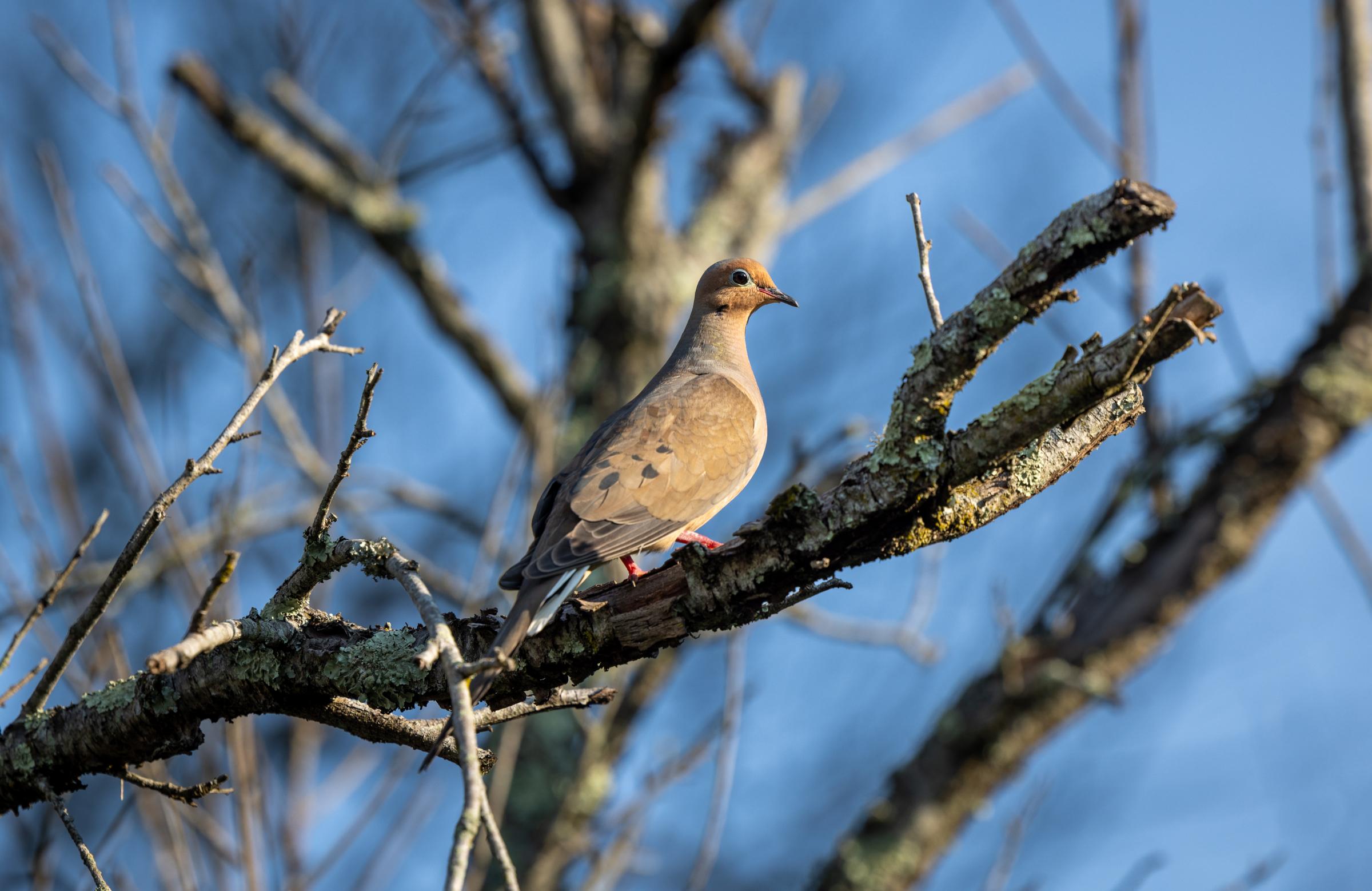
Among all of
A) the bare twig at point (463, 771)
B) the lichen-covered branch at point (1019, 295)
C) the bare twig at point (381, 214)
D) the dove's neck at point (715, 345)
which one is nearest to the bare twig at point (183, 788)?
the bare twig at point (463, 771)

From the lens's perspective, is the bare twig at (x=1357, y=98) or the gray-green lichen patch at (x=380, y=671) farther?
the bare twig at (x=1357, y=98)

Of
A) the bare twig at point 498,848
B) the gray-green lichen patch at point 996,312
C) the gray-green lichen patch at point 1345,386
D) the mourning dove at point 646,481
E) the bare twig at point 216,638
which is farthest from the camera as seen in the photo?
the gray-green lichen patch at point 1345,386

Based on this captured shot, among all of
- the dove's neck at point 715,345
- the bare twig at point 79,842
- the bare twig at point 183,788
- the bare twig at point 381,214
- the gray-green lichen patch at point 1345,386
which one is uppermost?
the bare twig at point 381,214

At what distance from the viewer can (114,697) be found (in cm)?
257

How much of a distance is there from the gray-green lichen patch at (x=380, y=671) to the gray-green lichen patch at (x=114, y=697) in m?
0.50

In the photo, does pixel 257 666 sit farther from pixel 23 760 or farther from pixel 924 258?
pixel 924 258

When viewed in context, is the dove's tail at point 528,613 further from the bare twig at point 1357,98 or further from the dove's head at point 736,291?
the bare twig at point 1357,98

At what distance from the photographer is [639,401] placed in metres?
4.02

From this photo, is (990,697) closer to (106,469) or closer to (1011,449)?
(1011,449)

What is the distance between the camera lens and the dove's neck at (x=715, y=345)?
4.52m

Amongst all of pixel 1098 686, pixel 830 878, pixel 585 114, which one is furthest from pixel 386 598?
pixel 1098 686

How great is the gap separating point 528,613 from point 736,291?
103 inches

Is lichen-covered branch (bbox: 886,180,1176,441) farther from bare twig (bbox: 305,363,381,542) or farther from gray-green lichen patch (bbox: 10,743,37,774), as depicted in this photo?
gray-green lichen patch (bbox: 10,743,37,774)

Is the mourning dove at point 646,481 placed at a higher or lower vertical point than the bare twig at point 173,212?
lower
